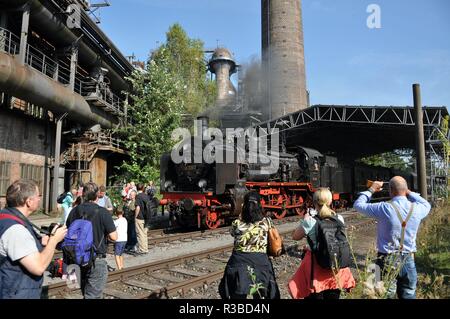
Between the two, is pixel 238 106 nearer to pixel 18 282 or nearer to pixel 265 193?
pixel 265 193

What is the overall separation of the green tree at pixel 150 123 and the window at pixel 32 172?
4.44 m

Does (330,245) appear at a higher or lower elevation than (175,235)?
higher

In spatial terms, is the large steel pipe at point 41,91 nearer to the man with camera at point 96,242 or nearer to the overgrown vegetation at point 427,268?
the man with camera at point 96,242

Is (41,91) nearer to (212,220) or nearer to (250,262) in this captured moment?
(212,220)

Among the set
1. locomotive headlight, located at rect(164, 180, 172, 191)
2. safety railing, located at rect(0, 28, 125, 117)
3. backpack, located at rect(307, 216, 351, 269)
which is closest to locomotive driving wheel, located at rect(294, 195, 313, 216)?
locomotive headlight, located at rect(164, 180, 172, 191)

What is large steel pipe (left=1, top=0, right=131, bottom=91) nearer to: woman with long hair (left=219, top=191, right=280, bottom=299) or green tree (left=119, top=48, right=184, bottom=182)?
green tree (left=119, top=48, right=184, bottom=182)

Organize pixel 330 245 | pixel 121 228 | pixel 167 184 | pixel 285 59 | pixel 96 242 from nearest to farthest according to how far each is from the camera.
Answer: pixel 330 245
pixel 96 242
pixel 121 228
pixel 167 184
pixel 285 59

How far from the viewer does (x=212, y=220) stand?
11523mm

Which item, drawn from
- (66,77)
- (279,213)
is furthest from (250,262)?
(66,77)

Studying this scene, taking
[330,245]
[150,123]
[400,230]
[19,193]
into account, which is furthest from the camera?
[150,123]

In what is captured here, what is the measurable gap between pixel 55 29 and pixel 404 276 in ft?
56.0

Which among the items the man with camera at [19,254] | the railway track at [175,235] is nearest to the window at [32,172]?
the railway track at [175,235]

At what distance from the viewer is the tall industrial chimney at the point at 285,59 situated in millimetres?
39844

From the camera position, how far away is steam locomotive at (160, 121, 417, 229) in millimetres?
11000
